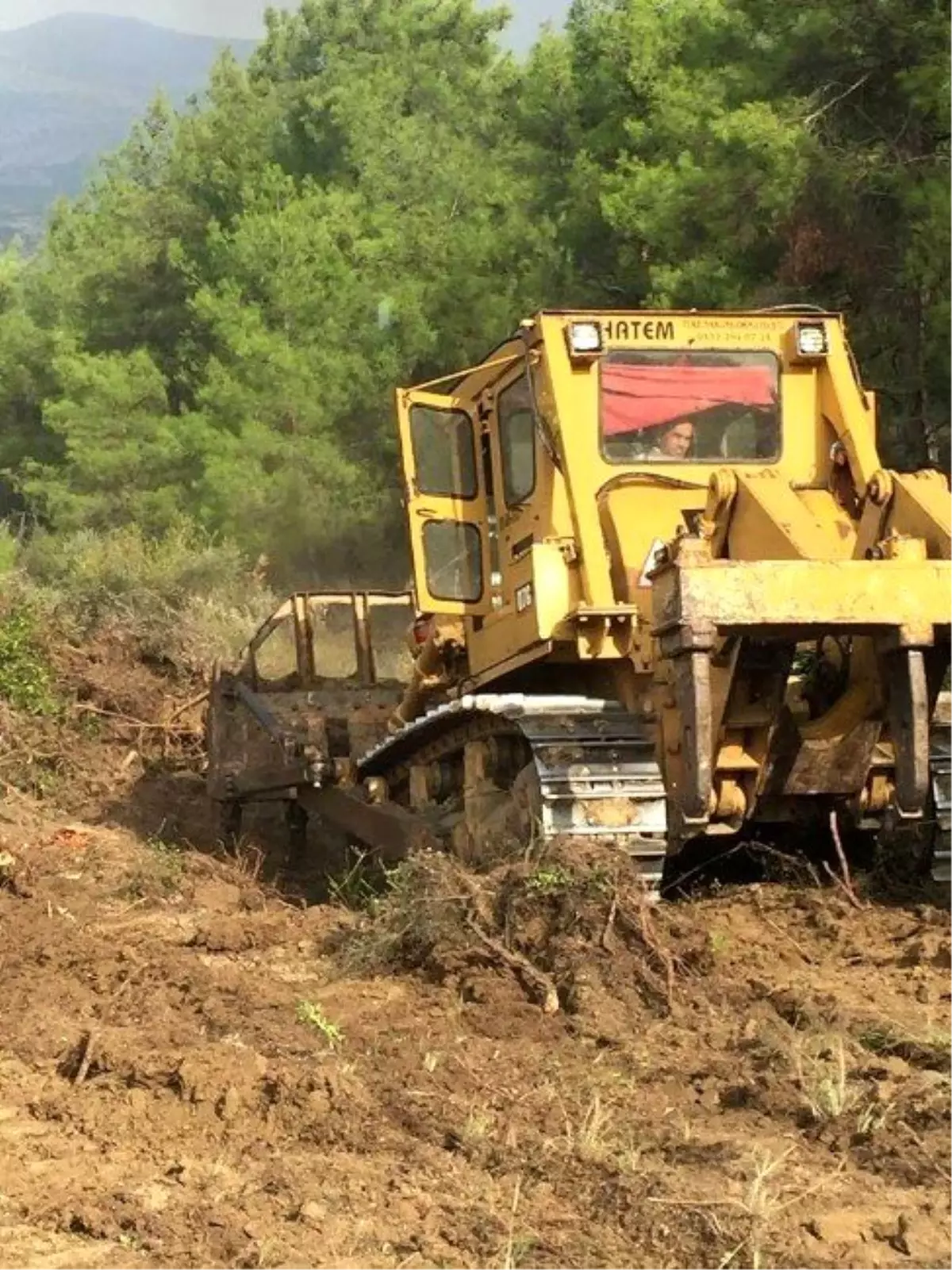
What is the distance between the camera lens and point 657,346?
7844mm

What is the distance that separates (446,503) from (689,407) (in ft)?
4.69

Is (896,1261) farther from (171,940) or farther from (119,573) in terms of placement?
(119,573)

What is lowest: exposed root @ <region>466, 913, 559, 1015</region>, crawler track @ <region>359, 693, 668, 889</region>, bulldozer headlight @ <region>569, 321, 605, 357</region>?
exposed root @ <region>466, 913, 559, 1015</region>

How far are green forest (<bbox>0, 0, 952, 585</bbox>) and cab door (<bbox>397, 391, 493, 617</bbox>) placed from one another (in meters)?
6.99

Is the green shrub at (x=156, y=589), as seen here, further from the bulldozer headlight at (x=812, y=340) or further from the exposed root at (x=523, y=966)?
the exposed root at (x=523, y=966)

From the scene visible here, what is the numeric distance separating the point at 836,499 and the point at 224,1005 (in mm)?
3896

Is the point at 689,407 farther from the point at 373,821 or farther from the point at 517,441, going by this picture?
the point at 373,821

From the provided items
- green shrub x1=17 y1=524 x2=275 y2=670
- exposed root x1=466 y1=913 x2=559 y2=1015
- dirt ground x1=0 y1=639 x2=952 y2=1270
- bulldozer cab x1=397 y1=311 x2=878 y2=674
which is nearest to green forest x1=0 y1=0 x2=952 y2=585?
green shrub x1=17 y1=524 x2=275 y2=670

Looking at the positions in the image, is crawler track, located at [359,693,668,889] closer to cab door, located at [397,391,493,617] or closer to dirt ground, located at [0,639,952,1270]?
dirt ground, located at [0,639,952,1270]

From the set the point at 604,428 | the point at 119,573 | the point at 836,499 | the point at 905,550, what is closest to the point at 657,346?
the point at 604,428

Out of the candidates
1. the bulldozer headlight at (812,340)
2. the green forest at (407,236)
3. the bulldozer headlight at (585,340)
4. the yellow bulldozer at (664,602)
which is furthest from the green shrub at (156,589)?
the bulldozer headlight at (812,340)

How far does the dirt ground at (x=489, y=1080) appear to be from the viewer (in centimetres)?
366

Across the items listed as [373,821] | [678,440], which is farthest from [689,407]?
[373,821]

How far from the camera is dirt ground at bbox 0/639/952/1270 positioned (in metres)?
3.66
